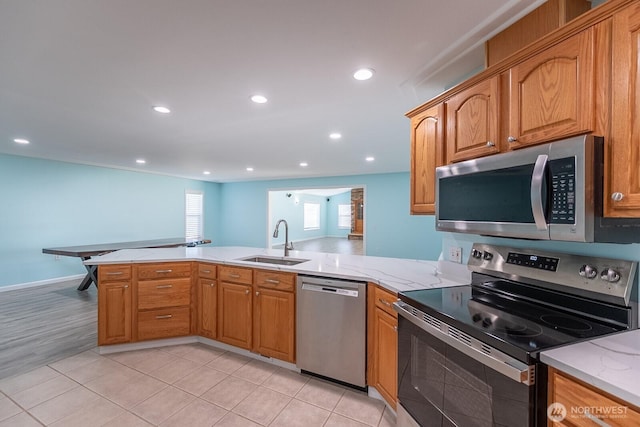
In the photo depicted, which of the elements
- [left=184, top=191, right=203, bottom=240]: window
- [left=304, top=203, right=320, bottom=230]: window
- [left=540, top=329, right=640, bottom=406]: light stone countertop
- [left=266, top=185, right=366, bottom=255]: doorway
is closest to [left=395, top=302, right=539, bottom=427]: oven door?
[left=540, top=329, right=640, bottom=406]: light stone countertop

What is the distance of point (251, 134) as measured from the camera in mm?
3613

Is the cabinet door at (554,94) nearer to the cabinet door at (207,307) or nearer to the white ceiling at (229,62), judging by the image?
the white ceiling at (229,62)

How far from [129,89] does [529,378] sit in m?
3.05

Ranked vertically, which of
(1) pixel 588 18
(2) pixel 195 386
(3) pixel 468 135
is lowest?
(2) pixel 195 386

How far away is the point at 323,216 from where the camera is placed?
14.5 meters

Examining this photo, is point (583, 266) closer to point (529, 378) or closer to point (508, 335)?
point (508, 335)

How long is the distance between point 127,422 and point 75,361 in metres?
1.22

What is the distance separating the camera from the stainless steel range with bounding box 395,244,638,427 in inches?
39.7

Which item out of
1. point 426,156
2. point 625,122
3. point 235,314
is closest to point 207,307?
point 235,314

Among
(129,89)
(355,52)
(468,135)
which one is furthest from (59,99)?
(468,135)

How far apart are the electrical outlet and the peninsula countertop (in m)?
0.04

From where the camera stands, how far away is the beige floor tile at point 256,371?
2323 millimetres

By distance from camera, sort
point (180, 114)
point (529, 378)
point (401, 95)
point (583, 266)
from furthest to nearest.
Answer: point (180, 114) < point (401, 95) < point (583, 266) < point (529, 378)

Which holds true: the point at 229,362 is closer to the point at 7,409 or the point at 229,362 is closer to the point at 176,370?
the point at 176,370
